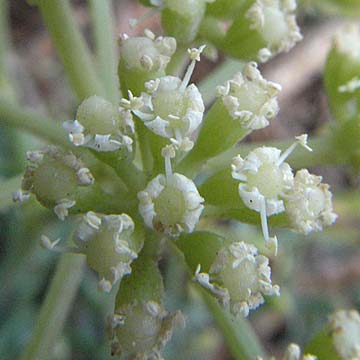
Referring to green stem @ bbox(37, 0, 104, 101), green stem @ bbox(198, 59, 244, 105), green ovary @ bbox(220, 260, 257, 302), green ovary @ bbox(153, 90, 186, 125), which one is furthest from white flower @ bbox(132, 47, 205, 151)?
green stem @ bbox(198, 59, 244, 105)

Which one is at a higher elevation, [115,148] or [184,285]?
[115,148]

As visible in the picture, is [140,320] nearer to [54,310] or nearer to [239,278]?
[239,278]

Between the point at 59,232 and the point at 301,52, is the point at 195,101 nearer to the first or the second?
the point at 59,232

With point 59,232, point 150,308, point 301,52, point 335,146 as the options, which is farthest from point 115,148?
point 301,52

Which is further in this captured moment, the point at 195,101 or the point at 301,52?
the point at 301,52

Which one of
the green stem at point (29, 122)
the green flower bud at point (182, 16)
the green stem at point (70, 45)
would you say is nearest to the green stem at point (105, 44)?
the green stem at point (70, 45)

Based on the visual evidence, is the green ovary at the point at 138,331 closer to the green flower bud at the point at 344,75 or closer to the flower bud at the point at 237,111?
the flower bud at the point at 237,111
